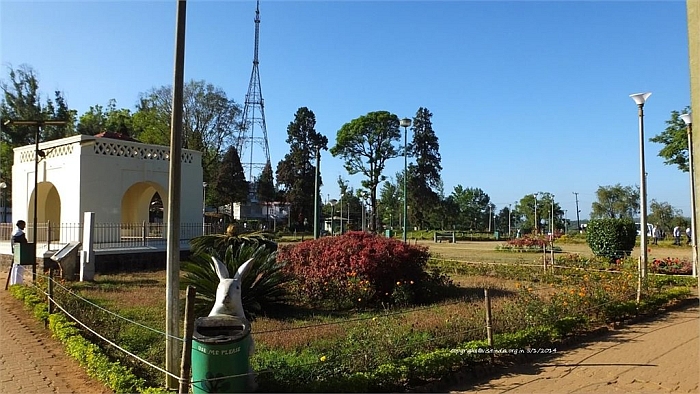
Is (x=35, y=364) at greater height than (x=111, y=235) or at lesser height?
lesser

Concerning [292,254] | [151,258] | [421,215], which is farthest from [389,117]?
[292,254]

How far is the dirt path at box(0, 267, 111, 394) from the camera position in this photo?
5797 millimetres

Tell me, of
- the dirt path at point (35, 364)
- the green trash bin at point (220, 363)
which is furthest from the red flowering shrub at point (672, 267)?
the dirt path at point (35, 364)

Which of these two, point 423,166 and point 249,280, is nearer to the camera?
point 249,280

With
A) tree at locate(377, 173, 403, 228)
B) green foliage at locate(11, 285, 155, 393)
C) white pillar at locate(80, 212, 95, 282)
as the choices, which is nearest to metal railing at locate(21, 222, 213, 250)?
white pillar at locate(80, 212, 95, 282)

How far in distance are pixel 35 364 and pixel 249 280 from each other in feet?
11.0

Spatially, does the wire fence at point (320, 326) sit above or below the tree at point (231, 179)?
below

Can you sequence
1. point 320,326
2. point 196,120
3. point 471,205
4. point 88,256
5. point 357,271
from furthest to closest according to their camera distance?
point 471,205 < point 196,120 < point 88,256 < point 357,271 < point 320,326

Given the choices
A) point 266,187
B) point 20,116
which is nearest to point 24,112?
point 20,116

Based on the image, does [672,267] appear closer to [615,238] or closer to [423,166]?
[615,238]

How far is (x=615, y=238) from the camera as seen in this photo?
18.5m

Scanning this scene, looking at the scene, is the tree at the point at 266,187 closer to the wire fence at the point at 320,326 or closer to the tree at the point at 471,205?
the tree at the point at 471,205

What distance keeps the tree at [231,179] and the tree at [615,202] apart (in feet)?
133

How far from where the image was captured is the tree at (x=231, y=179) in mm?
45250
